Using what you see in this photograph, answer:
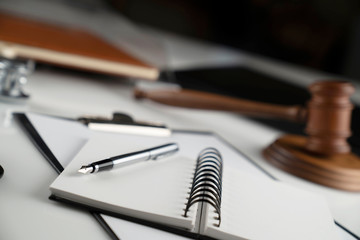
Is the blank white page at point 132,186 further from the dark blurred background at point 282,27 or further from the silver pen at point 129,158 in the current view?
the dark blurred background at point 282,27

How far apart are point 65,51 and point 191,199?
0.51m

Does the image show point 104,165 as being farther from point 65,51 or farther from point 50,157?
point 65,51

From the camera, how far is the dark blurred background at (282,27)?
810mm

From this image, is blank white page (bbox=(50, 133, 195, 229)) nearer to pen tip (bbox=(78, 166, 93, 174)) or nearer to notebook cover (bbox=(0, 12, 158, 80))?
pen tip (bbox=(78, 166, 93, 174))

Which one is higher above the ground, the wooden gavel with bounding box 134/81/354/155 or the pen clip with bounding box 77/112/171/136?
the wooden gavel with bounding box 134/81/354/155

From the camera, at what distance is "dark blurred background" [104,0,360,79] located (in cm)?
81

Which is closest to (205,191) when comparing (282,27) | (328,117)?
(328,117)

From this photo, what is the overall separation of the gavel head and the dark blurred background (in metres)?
0.30

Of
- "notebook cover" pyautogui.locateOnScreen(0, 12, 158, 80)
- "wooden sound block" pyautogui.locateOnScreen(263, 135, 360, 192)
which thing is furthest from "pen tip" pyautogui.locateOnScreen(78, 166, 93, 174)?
"notebook cover" pyautogui.locateOnScreen(0, 12, 158, 80)

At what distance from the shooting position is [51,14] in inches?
49.3

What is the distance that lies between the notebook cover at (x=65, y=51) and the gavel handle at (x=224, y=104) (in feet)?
0.22

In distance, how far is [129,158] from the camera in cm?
42

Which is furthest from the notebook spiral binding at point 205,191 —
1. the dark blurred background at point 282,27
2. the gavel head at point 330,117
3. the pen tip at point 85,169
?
the dark blurred background at point 282,27

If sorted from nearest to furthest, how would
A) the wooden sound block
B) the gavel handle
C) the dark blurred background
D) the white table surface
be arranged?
the white table surface, the wooden sound block, the gavel handle, the dark blurred background
